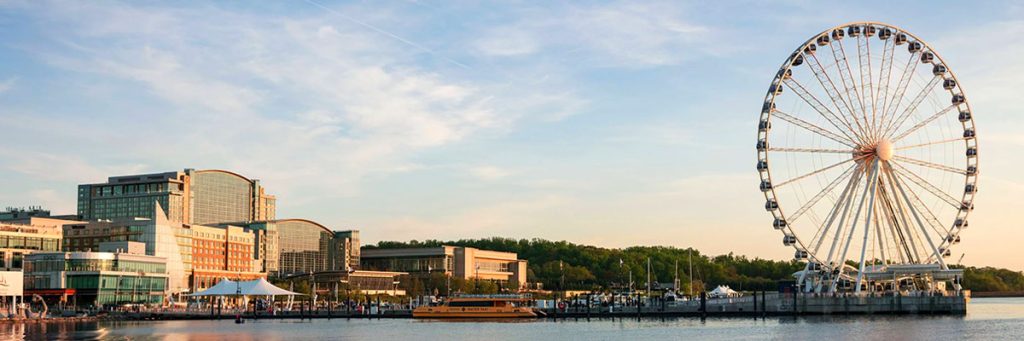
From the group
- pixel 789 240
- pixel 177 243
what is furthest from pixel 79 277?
pixel 789 240

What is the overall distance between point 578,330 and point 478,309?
99.1 ft

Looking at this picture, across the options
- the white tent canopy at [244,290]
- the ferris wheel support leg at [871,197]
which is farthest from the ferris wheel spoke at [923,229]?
the white tent canopy at [244,290]

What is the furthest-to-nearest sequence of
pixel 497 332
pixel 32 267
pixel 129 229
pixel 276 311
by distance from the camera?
pixel 129 229 → pixel 32 267 → pixel 276 311 → pixel 497 332

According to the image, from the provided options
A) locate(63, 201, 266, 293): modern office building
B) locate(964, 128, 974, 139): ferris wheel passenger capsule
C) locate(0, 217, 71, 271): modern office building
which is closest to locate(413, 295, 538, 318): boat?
locate(964, 128, 974, 139): ferris wheel passenger capsule

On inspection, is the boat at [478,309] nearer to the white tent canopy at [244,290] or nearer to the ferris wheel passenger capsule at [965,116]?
the white tent canopy at [244,290]

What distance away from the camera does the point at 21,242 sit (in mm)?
158750

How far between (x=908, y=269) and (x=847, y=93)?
20.3 m

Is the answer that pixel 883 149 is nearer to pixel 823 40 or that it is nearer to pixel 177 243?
pixel 823 40

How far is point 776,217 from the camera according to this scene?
106125mm

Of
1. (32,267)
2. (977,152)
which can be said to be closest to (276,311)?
(32,267)

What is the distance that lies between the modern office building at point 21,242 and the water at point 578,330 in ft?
137

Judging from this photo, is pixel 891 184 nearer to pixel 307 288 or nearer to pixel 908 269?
pixel 908 269

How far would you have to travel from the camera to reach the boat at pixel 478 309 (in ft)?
416

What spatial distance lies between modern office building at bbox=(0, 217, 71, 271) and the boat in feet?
191
